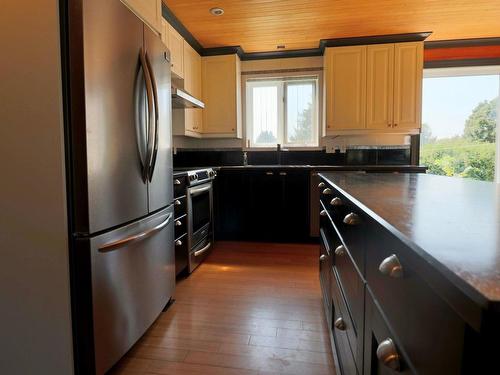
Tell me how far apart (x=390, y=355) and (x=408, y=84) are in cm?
376

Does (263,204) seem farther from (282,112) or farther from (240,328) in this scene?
(240,328)

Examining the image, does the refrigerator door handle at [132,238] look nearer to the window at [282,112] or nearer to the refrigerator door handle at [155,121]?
the refrigerator door handle at [155,121]

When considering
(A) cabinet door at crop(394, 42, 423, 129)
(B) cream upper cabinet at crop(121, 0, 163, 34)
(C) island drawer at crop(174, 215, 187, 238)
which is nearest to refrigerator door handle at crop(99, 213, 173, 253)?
(C) island drawer at crop(174, 215, 187, 238)

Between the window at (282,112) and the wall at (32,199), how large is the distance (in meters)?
3.25

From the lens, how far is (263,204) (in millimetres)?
3637

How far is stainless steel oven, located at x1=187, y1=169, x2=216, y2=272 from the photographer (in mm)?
2580

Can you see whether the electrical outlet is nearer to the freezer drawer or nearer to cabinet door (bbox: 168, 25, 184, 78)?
cabinet door (bbox: 168, 25, 184, 78)

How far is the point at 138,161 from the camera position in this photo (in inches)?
58.9

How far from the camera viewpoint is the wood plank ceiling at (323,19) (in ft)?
9.41

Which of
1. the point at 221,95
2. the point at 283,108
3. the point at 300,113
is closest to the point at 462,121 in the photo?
the point at 300,113

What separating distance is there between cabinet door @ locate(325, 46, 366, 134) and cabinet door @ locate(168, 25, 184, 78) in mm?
1728

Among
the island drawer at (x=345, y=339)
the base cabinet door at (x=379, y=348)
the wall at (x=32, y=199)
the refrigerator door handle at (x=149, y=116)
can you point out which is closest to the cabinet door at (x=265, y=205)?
the refrigerator door handle at (x=149, y=116)

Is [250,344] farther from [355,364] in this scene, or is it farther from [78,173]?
[78,173]

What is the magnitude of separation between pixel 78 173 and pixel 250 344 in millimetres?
1210
